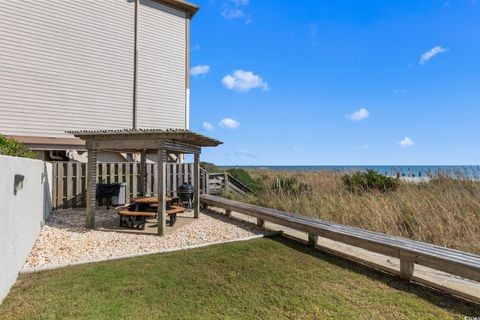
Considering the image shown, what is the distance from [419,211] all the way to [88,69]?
11.0 meters

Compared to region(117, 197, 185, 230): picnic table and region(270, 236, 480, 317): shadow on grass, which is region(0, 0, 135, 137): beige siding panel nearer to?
region(117, 197, 185, 230): picnic table

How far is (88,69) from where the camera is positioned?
1034cm

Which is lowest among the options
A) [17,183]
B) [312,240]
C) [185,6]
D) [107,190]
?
[312,240]

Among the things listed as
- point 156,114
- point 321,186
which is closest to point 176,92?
point 156,114

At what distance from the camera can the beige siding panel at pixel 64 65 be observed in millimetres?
9023

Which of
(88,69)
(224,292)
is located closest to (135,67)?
(88,69)

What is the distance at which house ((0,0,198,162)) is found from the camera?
29.9 feet

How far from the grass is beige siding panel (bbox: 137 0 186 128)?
21.0 ft

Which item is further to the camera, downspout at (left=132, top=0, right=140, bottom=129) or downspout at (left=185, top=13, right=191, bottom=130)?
downspout at (left=185, top=13, right=191, bottom=130)

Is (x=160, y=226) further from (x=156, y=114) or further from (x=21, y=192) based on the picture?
(x=156, y=114)

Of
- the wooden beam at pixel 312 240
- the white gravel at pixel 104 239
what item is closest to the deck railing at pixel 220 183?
the white gravel at pixel 104 239

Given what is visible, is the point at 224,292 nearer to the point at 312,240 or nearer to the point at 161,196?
the point at 312,240

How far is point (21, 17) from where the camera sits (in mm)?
9141

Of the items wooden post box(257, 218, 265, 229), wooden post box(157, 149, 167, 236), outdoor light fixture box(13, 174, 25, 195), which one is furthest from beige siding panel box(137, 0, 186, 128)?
outdoor light fixture box(13, 174, 25, 195)
